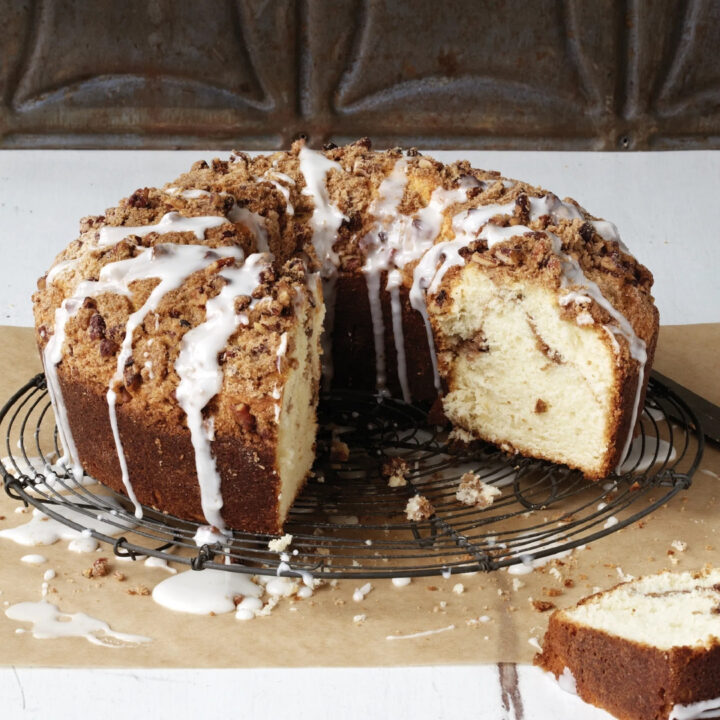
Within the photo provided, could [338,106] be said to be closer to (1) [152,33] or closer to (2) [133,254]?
(1) [152,33]

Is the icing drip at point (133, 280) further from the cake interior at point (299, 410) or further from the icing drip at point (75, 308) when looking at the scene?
the cake interior at point (299, 410)

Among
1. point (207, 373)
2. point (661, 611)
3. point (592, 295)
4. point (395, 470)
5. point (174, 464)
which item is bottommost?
point (661, 611)

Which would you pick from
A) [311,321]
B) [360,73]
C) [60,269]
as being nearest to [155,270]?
[60,269]

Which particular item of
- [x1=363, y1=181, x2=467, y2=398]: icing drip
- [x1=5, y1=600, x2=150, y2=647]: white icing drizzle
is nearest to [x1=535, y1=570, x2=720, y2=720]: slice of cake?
[x1=5, y1=600, x2=150, y2=647]: white icing drizzle

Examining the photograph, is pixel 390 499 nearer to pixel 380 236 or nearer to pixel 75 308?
pixel 380 236

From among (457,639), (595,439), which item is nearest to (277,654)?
(457,639)

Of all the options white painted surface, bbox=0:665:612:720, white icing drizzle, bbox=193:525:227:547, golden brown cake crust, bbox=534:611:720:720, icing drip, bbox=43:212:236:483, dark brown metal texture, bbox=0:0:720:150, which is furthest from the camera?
dark brown metal texture, bbox=0:0:720:150

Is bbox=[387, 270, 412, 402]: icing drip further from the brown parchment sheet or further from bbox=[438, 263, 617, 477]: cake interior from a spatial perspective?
the brown parchment sheet
